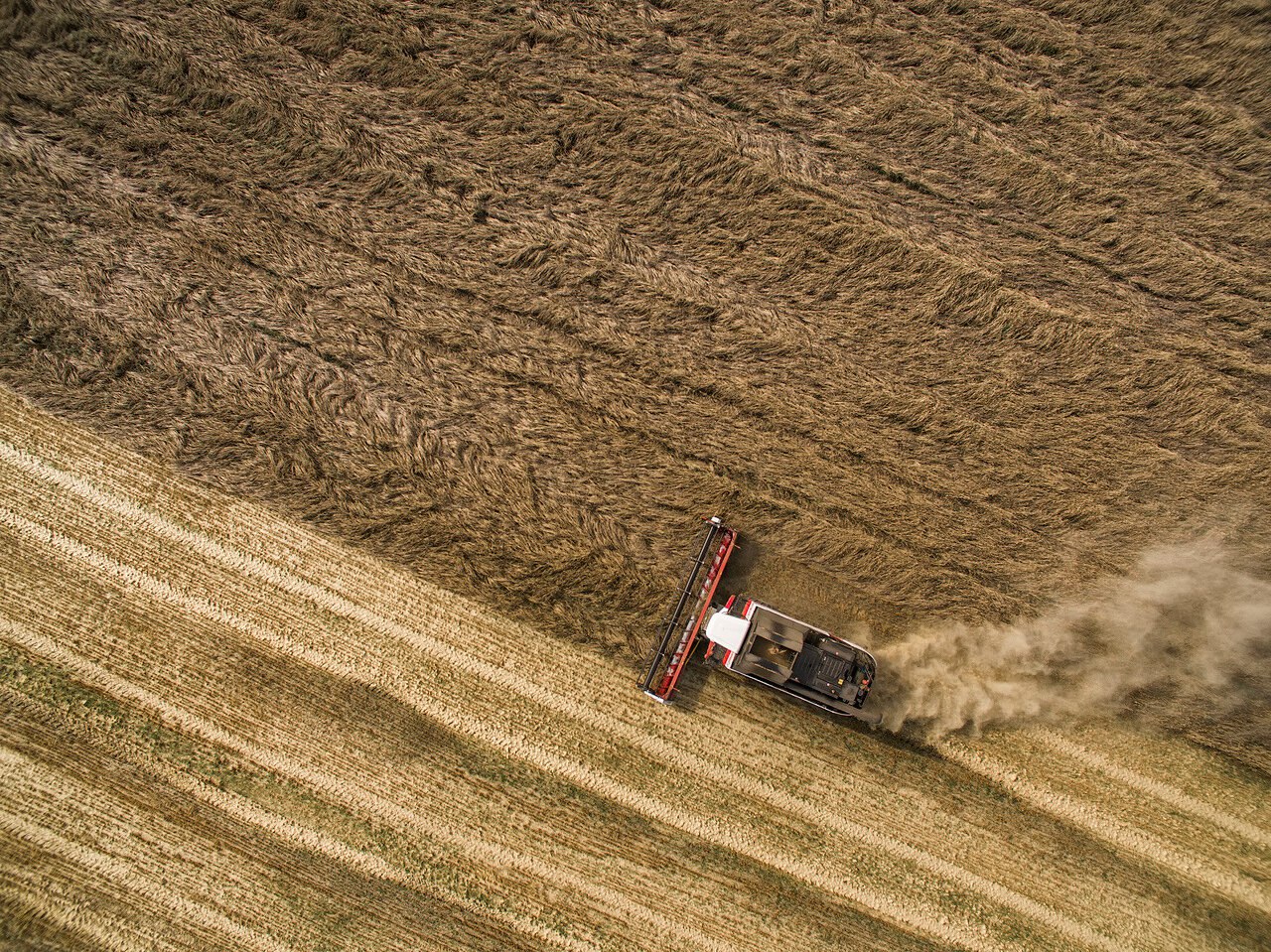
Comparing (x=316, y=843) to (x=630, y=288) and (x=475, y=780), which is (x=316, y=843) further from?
(x=630, y=288)

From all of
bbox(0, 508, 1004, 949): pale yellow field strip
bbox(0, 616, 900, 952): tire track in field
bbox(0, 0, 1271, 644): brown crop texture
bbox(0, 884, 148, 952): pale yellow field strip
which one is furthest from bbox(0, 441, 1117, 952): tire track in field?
bbox(0, 884, 148, 952): pale yellow field strip

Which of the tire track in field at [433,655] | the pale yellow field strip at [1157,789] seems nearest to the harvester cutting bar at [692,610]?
the tire track in field at [433,655]

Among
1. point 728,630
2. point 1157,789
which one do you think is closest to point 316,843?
point 728,630

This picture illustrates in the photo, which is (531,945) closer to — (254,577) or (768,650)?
(768,650)

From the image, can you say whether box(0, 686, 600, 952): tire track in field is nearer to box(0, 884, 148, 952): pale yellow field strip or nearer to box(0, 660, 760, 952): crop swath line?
box(0, 660, 760, 952): crop swath line

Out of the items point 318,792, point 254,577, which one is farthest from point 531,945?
point 254,577

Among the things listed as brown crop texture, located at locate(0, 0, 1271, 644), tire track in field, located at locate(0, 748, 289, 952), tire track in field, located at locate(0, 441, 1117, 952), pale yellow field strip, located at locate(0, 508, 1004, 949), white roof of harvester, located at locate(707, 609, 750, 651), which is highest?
brown crop texture, located at locate(0, 0, 1271, 644)

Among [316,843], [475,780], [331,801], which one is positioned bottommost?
[316,843]
